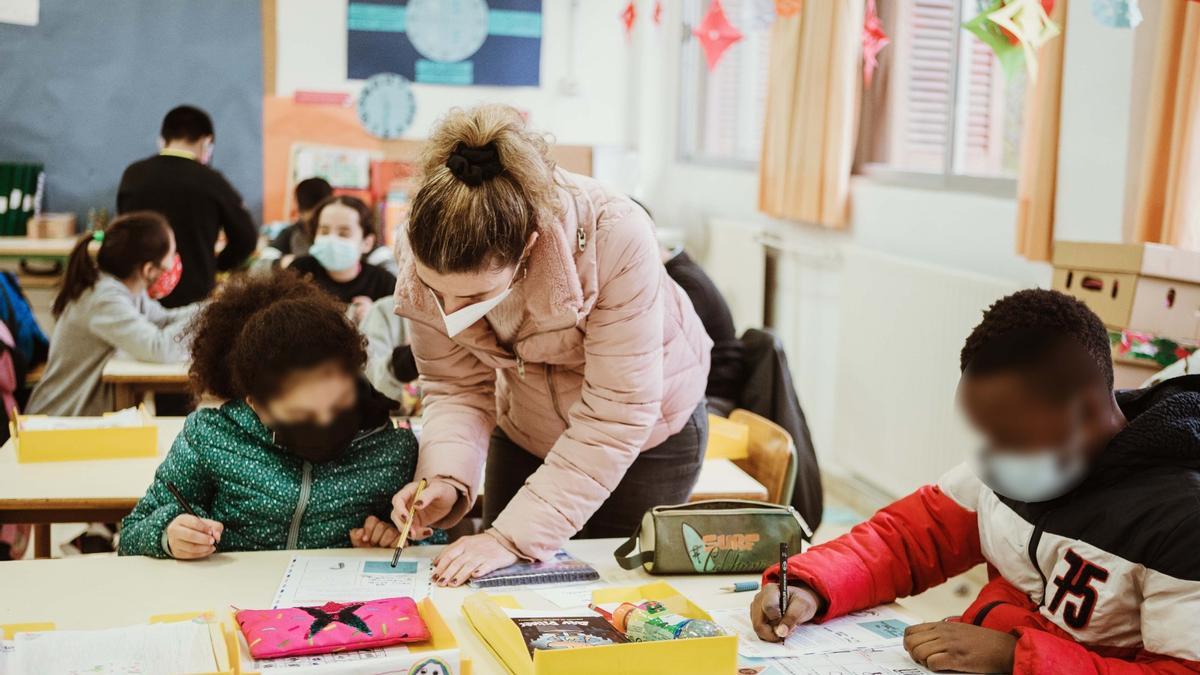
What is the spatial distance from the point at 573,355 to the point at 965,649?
75 cm

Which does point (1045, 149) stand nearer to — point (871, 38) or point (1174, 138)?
point (1174, 138)

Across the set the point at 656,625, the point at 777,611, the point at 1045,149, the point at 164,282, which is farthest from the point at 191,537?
the point at 1045,149

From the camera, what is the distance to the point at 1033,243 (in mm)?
3395

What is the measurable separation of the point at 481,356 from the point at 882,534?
Answer: 686mm

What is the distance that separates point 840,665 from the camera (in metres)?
1.53

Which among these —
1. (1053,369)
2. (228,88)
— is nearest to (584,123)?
(228,88)

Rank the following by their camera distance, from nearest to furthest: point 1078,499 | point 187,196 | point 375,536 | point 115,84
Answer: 1. point 1078,499
2. point 375,536
3. point 187,196
4. point 115,84

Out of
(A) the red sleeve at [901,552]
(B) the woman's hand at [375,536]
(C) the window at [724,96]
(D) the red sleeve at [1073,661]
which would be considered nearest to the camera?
(D) the red sleeve at [1073,661]

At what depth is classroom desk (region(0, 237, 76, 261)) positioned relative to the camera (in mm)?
5617

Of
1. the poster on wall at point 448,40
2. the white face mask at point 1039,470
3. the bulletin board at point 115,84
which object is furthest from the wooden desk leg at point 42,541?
the poster on wall at point 448,40

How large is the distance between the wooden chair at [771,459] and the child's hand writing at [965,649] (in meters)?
1.07

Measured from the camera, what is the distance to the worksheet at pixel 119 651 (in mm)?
1398

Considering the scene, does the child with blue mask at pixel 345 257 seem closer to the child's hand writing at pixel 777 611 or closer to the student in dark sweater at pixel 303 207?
the student in dark sweater at pixel 303 207

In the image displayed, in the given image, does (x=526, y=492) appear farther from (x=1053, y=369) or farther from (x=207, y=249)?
(x=207, y=249)
